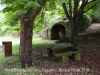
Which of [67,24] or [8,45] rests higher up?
[67,24]

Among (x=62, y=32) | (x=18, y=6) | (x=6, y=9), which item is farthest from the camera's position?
(x=62, y=32)

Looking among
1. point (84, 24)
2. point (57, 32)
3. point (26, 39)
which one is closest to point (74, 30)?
point (26, 39)

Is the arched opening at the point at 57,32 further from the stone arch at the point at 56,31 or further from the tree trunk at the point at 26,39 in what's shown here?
the tree trunk at the point at 26,39

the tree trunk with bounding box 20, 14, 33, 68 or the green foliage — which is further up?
the green foliage

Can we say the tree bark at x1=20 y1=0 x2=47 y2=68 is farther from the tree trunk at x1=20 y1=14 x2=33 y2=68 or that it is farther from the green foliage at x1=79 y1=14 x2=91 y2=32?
the green foliage at x1=79 y1=14 x2=91 y2=32

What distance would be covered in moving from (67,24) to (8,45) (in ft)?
31.7

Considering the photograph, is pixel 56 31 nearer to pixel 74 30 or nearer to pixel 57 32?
pixel 57 32

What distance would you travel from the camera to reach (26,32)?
22.8 ft

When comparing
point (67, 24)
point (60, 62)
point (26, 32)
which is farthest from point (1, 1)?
point (67, 24)

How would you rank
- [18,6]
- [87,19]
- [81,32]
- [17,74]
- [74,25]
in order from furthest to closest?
[87,19], [81,32], [74,25], [17,74], [18,6]

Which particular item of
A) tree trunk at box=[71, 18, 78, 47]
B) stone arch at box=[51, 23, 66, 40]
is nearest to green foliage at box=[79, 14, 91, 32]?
stone arch at box=[51, 23, 66, 40]

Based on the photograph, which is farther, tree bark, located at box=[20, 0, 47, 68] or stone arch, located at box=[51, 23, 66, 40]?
stone arch, located at box=[51, 23, 66, 40]

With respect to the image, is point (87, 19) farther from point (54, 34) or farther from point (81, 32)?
point (54, 34)

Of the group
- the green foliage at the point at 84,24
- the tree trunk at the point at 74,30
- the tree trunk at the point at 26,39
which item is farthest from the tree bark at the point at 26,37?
the green foliage at the point at 84,24
